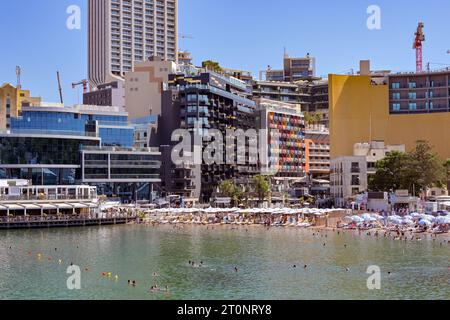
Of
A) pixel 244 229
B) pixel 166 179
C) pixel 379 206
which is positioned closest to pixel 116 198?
pixel 166 179

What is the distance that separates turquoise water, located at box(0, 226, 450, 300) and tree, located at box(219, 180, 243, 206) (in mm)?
40066

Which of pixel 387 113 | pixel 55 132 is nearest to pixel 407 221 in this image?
pixel 387 113

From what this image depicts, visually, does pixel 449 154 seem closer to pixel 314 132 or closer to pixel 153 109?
pixel 314 132

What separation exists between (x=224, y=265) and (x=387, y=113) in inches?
4196

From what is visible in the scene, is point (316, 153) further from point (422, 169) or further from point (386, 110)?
point (422, 169)

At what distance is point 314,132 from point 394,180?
69894mm

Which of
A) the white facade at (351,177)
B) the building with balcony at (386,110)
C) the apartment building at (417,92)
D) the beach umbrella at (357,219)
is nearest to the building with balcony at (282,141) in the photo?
the building with balcony at (386,110)

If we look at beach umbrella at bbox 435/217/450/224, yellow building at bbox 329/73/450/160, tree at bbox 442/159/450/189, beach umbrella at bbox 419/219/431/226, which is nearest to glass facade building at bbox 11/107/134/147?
yellow building at bbox 329/73/450/160

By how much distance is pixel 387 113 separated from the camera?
165 m

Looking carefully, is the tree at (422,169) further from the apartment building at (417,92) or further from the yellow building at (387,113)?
the apartment building at (417,92)

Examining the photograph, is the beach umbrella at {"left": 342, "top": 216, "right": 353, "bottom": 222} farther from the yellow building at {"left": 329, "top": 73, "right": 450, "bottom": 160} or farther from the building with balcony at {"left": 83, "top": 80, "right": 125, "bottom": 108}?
the building with balcony at {"left": 83, "top": 80, "right": 125, "bottom": 108}

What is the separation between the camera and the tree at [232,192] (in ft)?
460

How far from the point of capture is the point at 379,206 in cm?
11931
